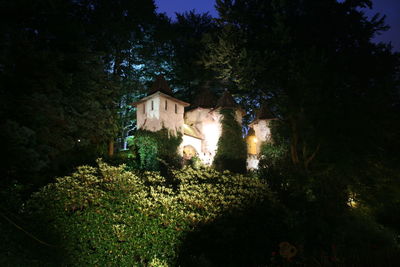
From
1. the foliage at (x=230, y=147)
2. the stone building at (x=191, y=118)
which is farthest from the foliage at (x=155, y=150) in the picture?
the foliage at (x=230, y=147)

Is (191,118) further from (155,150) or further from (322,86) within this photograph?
(322,86)

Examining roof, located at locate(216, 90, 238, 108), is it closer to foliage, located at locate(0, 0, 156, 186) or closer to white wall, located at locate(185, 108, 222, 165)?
white wall, located at locate(185, 108, 222, 165)

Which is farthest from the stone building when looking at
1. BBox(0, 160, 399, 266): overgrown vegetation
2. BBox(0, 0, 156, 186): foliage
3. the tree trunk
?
BBox(0, 160, 399, 266): overgrown vegetation

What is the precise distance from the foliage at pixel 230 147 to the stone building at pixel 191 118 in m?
0.60

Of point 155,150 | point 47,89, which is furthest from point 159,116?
point 47,89

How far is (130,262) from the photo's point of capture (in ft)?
25.2

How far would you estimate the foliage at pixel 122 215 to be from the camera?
25.6 feet

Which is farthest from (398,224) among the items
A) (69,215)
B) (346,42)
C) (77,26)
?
(77,26)

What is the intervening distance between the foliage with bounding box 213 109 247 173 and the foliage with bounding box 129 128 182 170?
12.8ft

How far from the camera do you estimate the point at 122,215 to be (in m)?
8.09

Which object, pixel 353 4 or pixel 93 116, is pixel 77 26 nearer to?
pixel 93 116

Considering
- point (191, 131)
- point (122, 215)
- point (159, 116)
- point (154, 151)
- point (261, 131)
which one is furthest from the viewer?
point (261, 131)

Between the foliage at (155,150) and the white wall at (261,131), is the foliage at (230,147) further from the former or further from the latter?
the foliage at (155,150)

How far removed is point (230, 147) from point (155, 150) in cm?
648
